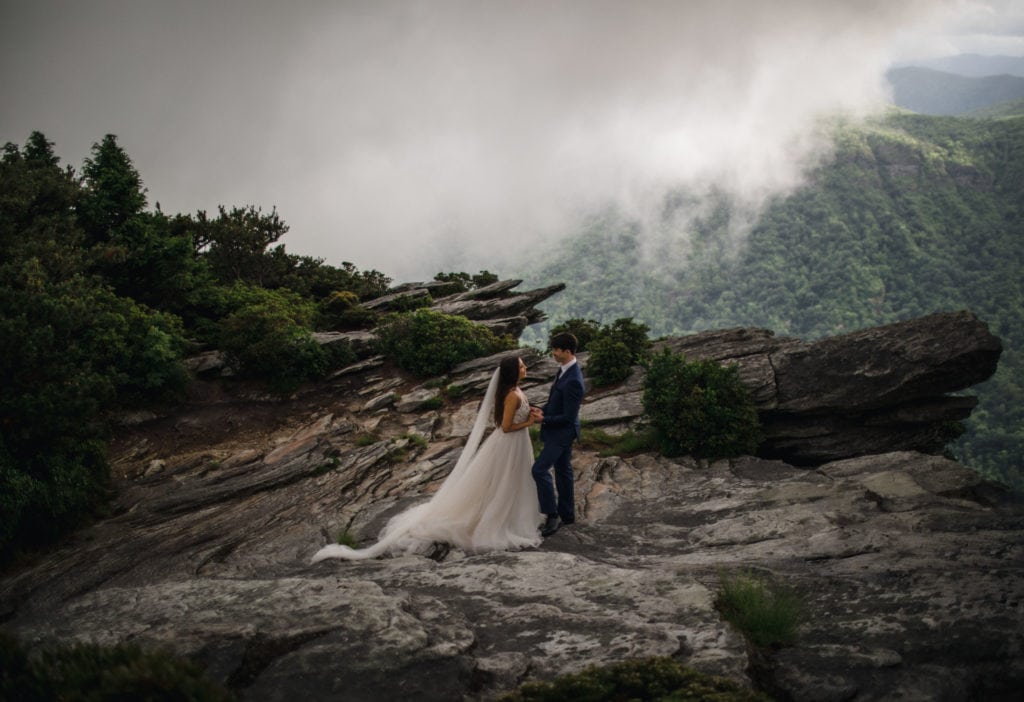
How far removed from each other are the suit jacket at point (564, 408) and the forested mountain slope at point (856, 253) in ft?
269

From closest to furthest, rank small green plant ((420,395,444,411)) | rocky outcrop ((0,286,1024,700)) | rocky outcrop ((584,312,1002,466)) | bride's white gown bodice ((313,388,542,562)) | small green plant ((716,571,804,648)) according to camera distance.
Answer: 1. rocky outcrop ((0,286,1024,700))
2. small green plant ((716,571,804,648))
3. bride's white gown bodice ((313,388,542,562))
4. rocky outcrop ((584,312,1002,466))
5. small green plant ((420,395,444,411))

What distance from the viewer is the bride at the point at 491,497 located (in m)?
7.36

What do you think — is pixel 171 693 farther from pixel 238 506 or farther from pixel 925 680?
pixel 238 506

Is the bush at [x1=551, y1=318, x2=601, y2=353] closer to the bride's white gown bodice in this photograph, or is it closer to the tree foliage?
the tree foliage

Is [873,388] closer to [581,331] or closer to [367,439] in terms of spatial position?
[367,439]

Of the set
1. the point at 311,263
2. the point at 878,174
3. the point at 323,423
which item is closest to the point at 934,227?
the point at 878,174

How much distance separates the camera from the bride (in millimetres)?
7359

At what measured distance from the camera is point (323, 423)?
14609 millimetres

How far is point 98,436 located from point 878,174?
189143 millimetres

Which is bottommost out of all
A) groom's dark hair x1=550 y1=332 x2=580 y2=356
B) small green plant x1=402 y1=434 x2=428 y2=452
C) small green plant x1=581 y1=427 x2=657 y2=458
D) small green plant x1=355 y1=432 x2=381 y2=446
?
small green plant x1=581 y1=427 x2=657 y2=458

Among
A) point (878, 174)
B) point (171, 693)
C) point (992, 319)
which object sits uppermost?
point (878, 174)

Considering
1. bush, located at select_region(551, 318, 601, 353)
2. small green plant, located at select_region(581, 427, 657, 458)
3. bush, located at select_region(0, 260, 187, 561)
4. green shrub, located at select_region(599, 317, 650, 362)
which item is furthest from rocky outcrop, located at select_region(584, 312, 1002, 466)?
bush, located at select_region(0, 260, 187, 561)

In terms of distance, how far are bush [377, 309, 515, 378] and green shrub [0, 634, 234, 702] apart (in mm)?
14768

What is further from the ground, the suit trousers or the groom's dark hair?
the groom's dark hair
